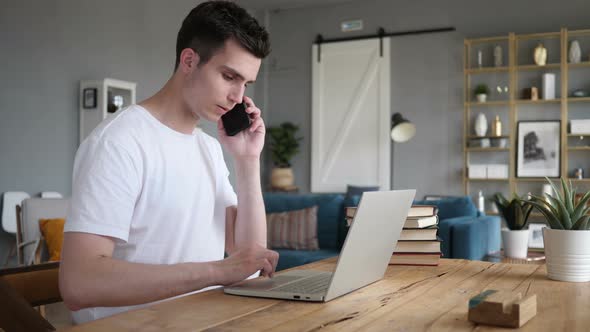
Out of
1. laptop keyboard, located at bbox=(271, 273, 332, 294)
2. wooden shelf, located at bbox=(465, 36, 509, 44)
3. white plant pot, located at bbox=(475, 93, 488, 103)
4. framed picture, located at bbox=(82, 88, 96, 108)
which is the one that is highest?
wooden shelf, located at bbox=(465, 36, 509, 44)

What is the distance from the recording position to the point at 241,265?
4.07ft

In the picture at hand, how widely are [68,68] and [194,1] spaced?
2.34 metres

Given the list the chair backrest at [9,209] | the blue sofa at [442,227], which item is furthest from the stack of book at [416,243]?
the chair backrest at [9,209]

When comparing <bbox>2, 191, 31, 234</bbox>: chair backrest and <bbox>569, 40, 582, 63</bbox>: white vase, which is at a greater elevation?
<bbox>569, 40, 582, 63</bbox>: white vase

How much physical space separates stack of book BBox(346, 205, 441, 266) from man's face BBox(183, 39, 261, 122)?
473 millimetres

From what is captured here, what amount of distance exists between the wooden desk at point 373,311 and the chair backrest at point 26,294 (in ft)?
0.37

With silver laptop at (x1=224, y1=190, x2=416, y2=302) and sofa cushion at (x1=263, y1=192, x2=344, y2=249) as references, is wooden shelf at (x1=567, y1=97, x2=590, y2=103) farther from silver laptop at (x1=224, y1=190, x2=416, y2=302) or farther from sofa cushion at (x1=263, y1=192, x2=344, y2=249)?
silver laptop at (x1=224, y1=190, x2=416, y2=302)

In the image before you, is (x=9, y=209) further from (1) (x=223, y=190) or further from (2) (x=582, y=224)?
(2) (x=582, y=224)

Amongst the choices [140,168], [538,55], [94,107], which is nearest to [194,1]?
[94,107]

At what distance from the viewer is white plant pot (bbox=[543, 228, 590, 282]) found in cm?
145

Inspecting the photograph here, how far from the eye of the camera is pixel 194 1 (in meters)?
7.73

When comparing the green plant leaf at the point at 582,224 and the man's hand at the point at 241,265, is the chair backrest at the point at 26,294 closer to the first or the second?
the man's hand at the point at 241,265

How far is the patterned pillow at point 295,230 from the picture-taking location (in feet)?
16.8

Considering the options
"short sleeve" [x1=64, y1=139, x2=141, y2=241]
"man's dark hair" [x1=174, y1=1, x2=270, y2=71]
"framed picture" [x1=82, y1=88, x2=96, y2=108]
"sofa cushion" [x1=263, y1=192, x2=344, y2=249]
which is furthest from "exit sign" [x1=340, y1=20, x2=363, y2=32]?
"short sleeve" [x1=64, y1=139, x2=141, y2=241]
